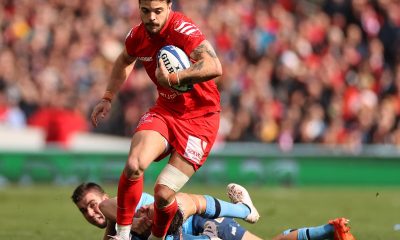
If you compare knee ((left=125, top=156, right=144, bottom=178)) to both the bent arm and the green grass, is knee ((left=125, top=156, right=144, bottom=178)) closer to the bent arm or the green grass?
the bent arm

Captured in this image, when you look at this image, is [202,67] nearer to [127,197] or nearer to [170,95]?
[170,95]

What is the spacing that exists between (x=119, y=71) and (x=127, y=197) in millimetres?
1581

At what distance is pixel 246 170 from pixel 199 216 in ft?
37.0

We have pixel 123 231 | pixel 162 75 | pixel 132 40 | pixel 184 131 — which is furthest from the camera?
pixel 132 40

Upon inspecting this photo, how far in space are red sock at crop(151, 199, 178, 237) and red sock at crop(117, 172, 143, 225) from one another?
0.22 meters

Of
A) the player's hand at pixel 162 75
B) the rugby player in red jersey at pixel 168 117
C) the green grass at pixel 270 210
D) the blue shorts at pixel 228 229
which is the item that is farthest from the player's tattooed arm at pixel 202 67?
the green grass at pixel 270 210

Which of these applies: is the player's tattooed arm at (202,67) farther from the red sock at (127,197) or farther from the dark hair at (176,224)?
the dark hair at (176,224)

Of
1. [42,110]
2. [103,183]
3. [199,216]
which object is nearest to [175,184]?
[199,216]

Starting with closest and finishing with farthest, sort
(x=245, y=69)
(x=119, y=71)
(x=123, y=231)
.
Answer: (x=123, y=231), (x=119, y=71), (x=245, y=69)

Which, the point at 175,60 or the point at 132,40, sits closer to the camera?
the point at 175,60

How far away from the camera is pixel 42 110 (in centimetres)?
2216

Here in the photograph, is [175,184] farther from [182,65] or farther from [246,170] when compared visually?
[246,170]

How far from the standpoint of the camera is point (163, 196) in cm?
951

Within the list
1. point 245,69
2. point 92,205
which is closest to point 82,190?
point 92,205
